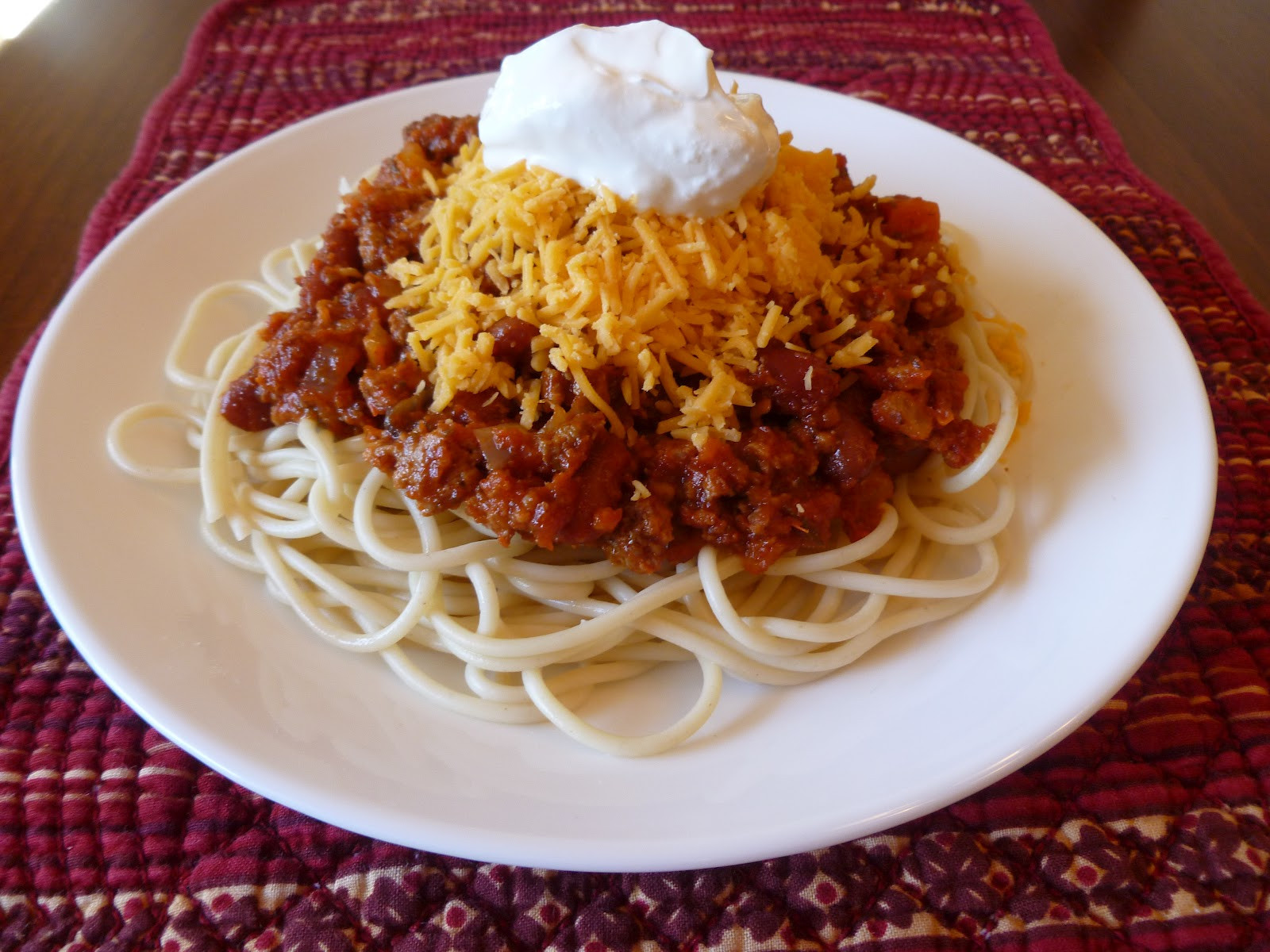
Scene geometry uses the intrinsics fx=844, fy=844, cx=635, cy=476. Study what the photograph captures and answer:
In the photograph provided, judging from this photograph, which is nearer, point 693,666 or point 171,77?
point 693,666

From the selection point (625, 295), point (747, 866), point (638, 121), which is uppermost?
point (638, 121)

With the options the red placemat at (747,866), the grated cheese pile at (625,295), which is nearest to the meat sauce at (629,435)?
the grated cheese pile at (625,295)

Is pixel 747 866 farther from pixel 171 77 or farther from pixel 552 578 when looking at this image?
pixel 171 77

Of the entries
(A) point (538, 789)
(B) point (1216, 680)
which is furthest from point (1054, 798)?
(A) point (538, 789)

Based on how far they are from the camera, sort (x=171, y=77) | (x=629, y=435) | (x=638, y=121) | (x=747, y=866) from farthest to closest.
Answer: (x=171, y=77) → (x=629, y=435) → (x=638, y=121) → (x=747, y=866)

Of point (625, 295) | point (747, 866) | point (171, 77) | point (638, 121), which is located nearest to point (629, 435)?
point (625, 295)

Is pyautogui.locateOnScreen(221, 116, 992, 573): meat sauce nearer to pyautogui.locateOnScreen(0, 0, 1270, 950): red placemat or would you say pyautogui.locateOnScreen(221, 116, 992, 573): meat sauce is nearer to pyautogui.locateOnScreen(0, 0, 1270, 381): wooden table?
pyautogui.locateOnScreen(0, 0, 1270, 950): red placemat

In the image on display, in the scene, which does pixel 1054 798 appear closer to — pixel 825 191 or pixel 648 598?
pixel 648 598
